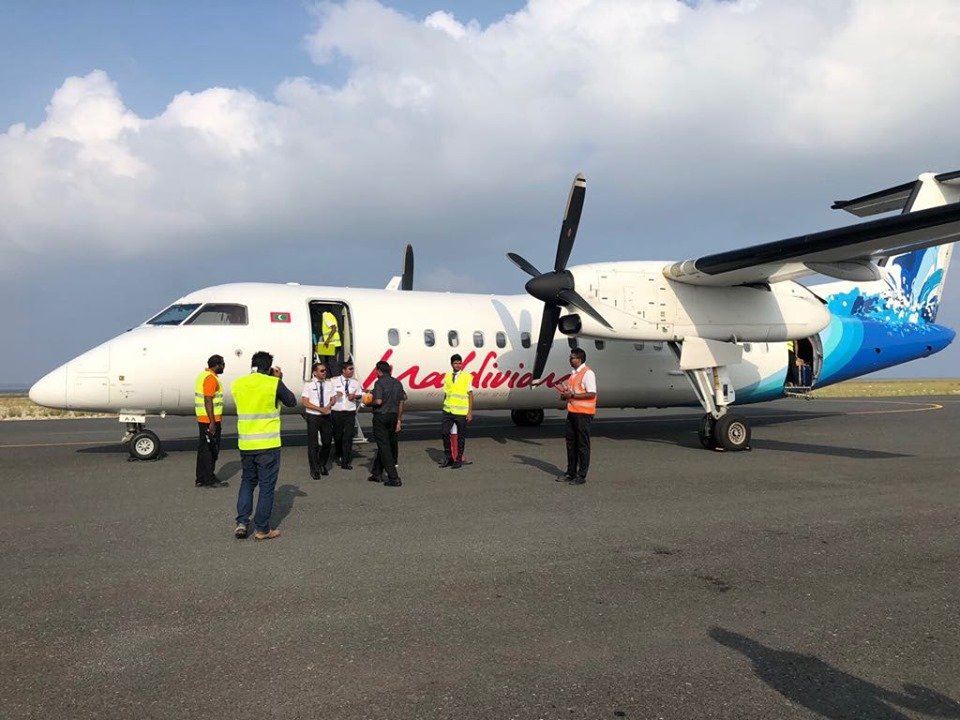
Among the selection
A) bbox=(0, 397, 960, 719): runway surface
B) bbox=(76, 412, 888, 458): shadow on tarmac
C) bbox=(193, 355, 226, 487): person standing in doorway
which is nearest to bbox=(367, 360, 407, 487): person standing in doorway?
bbox=(0, 397, 960, 719): runway surface

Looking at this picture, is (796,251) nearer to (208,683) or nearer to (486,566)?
(486,566)

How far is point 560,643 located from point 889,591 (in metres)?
2.77

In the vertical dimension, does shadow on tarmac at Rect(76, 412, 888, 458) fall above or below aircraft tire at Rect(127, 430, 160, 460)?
below

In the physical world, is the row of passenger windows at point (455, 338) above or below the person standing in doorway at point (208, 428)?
above

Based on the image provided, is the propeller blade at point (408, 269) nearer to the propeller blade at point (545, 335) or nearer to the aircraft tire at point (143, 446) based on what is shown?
the propeller blade at point (545, 335)

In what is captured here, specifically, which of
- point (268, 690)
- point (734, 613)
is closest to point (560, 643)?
point (734, 613)

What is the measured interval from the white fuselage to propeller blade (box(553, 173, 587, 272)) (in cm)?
77

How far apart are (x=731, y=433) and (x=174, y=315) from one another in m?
11.2

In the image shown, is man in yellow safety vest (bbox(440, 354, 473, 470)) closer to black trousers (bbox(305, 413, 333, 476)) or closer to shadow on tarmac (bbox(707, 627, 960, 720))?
black trousers (bbox(305, 413, 333, 476))

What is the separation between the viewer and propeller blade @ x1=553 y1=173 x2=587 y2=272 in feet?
45.3

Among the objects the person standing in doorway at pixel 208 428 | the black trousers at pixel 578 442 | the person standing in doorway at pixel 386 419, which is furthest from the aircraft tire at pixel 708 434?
the person standing in doorway at pixel 208 428

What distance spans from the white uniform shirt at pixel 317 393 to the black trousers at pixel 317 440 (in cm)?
18

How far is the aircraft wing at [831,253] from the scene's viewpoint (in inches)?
423

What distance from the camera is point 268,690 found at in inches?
139
